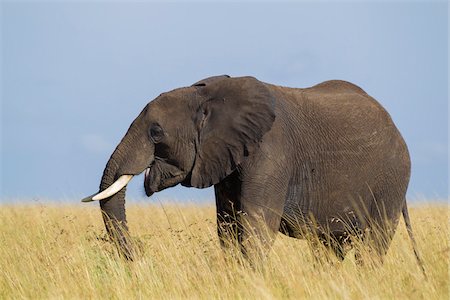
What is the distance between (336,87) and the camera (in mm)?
11516

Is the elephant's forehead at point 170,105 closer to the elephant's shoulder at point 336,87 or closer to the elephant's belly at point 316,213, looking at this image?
the elephant's belly at point 316,213

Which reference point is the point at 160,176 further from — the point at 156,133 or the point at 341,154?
the point at 341,154

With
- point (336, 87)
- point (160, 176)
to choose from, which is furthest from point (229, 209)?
point (336, 87)

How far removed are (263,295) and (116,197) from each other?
2260mm

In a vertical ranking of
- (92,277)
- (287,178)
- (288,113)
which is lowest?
(92,277)

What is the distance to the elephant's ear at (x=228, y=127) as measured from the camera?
9344mm

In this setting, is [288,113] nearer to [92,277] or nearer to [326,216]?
[326,216]

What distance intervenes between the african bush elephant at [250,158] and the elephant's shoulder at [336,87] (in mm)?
795

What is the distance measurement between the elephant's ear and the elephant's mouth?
196mm

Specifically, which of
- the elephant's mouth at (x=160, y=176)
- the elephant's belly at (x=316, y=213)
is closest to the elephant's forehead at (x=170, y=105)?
the elephant's mouth at (x=160, y=176)

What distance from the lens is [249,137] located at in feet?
30.6

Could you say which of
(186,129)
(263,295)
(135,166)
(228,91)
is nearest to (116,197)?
(135,166)

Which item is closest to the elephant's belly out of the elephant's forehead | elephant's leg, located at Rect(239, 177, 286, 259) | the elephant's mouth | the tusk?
elephant's leg, located at Rect(239, 177, 286, 259)

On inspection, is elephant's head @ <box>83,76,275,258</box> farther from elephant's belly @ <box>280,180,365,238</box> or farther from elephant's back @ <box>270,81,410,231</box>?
elephant's belly @ <box>280,180,365,238</box>
